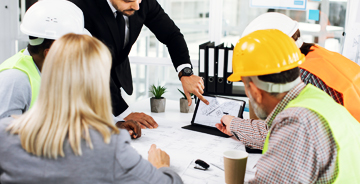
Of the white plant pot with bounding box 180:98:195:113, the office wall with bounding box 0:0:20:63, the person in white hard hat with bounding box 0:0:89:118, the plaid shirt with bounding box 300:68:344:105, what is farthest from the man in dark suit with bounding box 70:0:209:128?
the office wall with bounding box 0:0:20:63

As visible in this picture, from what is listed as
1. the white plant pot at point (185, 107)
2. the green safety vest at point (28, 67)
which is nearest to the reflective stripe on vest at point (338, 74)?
the white plant pot at point (185, 107)

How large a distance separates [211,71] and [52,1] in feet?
4.13

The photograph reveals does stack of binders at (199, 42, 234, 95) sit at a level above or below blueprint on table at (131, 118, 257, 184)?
above

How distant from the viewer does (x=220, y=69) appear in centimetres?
243

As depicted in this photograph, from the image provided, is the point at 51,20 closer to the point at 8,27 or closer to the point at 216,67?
the point at 216,67

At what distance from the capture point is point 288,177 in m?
1.01

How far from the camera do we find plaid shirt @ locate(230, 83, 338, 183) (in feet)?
3.23

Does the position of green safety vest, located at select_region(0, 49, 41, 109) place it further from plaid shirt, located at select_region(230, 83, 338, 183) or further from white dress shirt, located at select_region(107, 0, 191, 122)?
plaid shirt, located at select_region(230, 83, 338, 183)

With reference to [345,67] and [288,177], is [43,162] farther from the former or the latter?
[345,67]

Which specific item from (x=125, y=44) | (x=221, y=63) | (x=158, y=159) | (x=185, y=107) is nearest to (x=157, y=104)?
(x=185, y=107)

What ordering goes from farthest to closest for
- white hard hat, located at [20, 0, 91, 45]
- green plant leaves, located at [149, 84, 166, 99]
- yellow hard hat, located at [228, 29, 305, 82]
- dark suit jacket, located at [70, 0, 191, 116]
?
1. green plant leaves, located at [149, 84, 166, 99]
2. dark suit jacket, located at [70, 0, 191, 116]
3. white hard hat, located at [20, 0, 91, 45]
4. yellow hard hat, located at [228, 29, 305, 82]

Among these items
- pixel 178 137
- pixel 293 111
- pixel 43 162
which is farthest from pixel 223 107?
pixel 43 162

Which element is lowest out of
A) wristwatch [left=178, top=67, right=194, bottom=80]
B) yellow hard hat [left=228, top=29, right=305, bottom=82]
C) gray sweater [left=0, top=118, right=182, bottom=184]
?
gray sweater [left=0, top=118, right=182, bottom=184]

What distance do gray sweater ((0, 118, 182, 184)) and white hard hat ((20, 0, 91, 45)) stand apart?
597 mm
